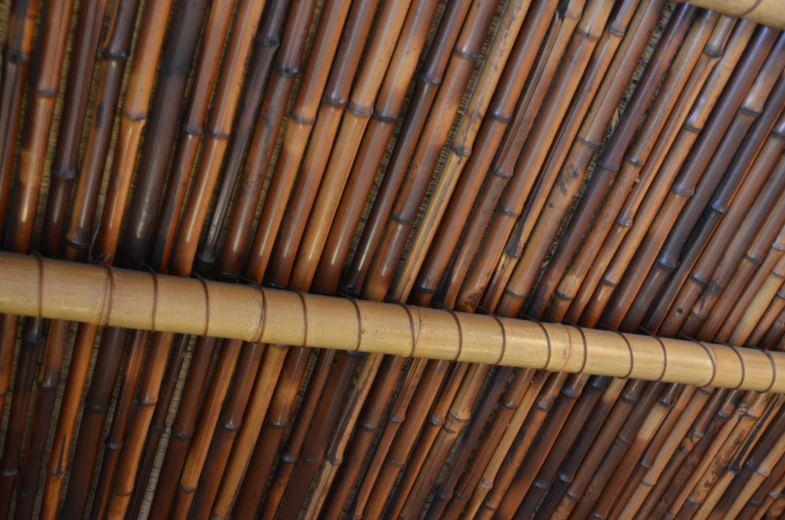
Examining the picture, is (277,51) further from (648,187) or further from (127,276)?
(648,187)

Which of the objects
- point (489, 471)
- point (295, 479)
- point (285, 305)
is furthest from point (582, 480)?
point (285, 305)

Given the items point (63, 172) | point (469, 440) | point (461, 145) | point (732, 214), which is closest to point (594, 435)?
point (469, 440)

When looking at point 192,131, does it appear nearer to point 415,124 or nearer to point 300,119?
point 300,119

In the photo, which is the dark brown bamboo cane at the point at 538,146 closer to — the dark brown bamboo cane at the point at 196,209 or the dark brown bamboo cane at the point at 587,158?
the dark brown bamboo cane at the point at 587,158

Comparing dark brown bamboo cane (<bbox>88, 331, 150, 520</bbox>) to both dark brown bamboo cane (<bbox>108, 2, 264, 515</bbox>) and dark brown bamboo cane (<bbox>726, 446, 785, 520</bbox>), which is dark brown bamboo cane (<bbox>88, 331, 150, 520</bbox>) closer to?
dark brown bamboo cane (<bbox>108, 2, 264, 515</bbox>)

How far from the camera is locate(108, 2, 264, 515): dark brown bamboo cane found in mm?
1936

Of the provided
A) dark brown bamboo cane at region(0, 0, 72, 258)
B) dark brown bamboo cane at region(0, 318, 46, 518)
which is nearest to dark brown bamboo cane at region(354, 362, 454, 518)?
dark brown bamboo cane at region(0, 318, 46, 518)

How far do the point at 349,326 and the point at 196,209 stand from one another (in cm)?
55

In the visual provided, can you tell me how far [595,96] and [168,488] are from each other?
6.05 ft

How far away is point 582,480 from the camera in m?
2.86

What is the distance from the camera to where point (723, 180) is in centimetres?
243

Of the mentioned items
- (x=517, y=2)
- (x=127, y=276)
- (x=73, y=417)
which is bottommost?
(x=73, y=417)

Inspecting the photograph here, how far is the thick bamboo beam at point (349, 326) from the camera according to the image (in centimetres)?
194

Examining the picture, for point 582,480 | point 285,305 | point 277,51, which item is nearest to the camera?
point 277,51
